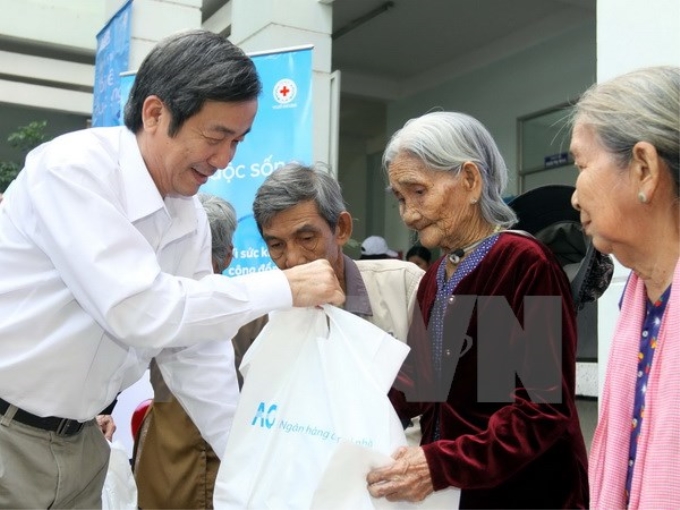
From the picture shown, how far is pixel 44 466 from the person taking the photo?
1935 mm

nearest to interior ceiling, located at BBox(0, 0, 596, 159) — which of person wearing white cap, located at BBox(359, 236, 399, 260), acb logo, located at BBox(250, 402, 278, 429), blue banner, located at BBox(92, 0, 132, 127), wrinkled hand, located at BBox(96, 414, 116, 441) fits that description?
blue banner, located at BBox(92, 0, 132, 127)

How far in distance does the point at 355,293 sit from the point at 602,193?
97cm

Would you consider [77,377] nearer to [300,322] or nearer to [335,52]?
[300,322]

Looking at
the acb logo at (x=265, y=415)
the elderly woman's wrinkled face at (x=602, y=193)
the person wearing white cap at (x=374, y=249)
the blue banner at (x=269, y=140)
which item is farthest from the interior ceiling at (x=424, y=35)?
the elderly woman's wrinkled face at (x=602, y=193)

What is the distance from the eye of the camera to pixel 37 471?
6.34ft

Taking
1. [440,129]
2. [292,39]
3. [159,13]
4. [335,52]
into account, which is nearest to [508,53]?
[335,52]

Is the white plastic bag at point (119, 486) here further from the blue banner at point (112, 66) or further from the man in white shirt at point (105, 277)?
the blue banner at point (112, 66)

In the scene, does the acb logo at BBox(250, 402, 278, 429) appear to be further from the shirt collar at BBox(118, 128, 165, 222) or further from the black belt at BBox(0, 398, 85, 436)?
the shirt collar at BBox(118, 128, 165, 222)

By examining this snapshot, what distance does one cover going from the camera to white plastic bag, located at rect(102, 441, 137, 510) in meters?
2.55

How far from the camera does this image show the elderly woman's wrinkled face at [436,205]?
200 centimetres

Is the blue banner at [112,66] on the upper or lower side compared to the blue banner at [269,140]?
upper

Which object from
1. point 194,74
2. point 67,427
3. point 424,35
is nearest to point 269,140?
point 194,74

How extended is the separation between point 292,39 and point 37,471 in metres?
5.39

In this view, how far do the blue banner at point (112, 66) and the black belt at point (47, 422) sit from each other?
424 cm
